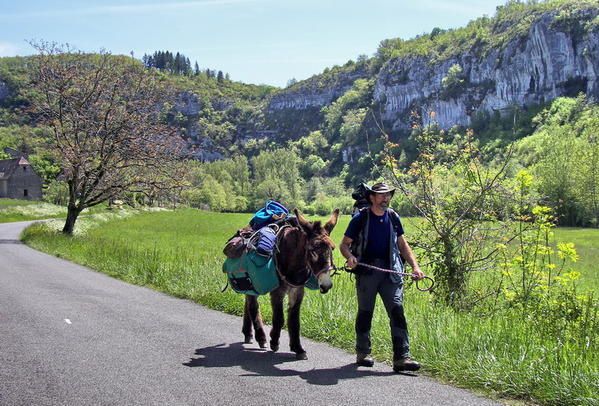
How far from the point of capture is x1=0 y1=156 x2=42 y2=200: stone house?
348 feet

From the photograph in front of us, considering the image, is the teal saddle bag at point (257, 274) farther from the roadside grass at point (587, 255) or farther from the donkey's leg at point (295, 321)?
the roadside grass at point (587, 255)

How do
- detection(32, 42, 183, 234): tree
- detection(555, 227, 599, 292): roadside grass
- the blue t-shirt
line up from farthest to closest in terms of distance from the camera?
1. detection(32, 42, 183, 234): tree
2. detection(555, 227, 599, 292): roadside grass
3. the blue t-shirt

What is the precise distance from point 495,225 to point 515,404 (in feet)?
20.3

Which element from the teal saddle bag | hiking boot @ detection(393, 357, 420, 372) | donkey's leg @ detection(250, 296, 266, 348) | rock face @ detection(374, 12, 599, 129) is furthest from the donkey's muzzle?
rock face @ detection(374, 12, 599, 129)

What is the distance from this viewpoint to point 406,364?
257 inches

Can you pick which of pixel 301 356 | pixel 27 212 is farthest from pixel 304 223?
pixel 27 212

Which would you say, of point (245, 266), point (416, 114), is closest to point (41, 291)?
point (245, 266)

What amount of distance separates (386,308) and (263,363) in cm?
166

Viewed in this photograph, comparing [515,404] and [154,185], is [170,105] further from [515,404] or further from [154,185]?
[515,404]

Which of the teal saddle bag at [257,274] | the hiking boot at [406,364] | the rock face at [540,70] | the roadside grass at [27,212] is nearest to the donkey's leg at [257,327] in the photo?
the teal saddle bag at [257,274]

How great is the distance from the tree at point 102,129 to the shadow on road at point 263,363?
25.2 metres

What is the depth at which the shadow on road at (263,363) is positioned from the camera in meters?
6.45

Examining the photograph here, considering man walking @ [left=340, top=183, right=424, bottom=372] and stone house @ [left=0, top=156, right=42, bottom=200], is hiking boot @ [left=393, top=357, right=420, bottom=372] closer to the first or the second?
man walking @ [left=340, top=183, right=424, bottom=372]

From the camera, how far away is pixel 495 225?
11.2 metres
